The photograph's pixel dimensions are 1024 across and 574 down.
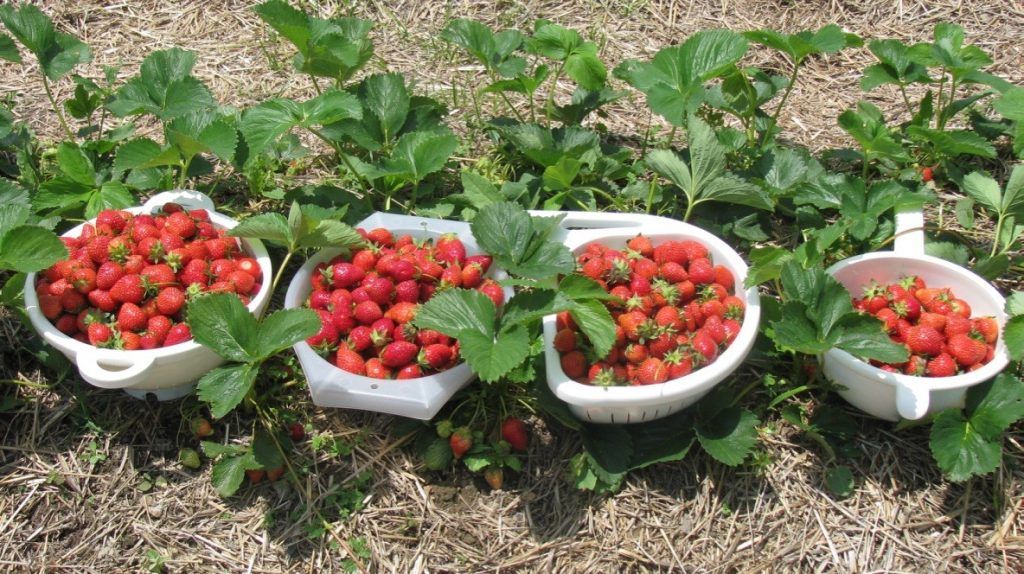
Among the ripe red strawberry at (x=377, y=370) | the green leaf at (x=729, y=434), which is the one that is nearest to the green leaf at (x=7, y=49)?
the ripe red strawberry at (x=377, y=370)

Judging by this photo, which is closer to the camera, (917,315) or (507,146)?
(917,315)

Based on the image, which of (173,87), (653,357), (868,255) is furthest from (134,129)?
(868,255)

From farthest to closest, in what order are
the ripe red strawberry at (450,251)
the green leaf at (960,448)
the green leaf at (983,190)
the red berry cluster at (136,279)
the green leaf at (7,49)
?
the green leaf at (7,49), the green leaf at (983,190), the ripe red strawberry at (450,251), the red berry cluster at (136,279), the green leaf at (960,448)

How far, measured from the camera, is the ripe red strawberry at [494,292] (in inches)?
76.1

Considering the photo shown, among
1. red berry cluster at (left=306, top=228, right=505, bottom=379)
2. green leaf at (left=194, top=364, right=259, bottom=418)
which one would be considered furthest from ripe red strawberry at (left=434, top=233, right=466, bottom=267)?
green leaf at (left=194, top=364, right=259, bottom=418)

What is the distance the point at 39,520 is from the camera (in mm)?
1902

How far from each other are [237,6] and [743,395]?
81.2 inches

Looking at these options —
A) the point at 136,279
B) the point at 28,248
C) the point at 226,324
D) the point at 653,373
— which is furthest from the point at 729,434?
the point at 28,248

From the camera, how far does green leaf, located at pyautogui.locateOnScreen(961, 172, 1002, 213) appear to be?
2.27 metres

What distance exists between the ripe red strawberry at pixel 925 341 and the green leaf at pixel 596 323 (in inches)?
25.1

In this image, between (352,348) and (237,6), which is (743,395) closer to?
(352,348)

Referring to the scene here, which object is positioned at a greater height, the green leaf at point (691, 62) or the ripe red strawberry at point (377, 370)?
the green leaf at point (691, 62)

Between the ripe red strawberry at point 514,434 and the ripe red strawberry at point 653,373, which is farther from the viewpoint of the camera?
the ripe red strawberry at point 514,434

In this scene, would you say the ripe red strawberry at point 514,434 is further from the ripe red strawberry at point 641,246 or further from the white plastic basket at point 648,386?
the ripe red strawberry at point 641,246
